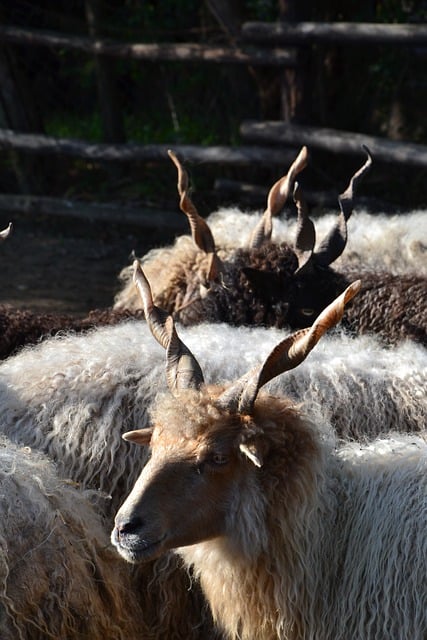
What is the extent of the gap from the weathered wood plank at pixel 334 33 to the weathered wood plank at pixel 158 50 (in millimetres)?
153

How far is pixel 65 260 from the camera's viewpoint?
9242 millimetres

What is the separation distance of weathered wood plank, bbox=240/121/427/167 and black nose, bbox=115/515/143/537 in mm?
5842

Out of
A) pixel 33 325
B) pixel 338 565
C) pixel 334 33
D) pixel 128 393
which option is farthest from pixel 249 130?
pixel 338 565

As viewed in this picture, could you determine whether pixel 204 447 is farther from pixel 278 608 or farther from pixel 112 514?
pixel 112 514

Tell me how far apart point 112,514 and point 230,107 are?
879 centimetres

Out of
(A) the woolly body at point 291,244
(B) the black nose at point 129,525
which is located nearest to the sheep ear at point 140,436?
(B) the black nose at point 129,525

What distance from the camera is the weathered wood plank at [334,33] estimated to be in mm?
8312

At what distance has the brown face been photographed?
3.08 m

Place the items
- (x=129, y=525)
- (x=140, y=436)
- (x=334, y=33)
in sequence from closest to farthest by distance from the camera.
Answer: (x=129, y=525)
(x=140, y=436)
(x=334, y=33)

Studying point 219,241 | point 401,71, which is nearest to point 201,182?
point 401,71

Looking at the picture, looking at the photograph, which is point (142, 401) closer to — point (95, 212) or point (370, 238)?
point (370, 238)

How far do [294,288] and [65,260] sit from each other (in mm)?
4108

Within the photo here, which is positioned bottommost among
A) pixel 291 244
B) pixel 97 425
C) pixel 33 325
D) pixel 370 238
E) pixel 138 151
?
pixel 138 151

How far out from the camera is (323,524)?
3373 millimetres
